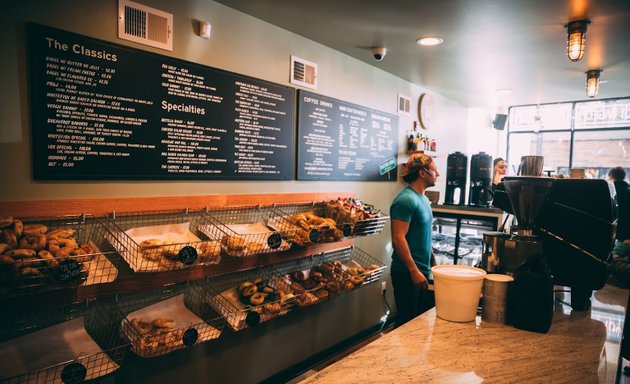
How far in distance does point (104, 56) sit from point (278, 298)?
171 centimetres

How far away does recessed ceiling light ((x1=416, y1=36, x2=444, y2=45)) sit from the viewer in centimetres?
305

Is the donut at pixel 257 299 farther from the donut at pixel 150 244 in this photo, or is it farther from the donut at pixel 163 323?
the donut at pixel 150 244

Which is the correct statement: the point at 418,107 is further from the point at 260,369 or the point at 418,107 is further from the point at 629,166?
the point at 629,166

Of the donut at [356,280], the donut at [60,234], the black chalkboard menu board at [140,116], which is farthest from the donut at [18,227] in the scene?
the donut at [356,280]

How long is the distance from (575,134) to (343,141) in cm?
527

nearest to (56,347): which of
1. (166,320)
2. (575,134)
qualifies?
(166,320)

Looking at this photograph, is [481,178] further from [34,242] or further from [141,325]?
[34,242]

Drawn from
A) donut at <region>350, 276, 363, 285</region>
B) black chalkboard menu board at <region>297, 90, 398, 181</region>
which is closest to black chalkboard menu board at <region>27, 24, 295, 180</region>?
black chalkboard menu board at <region>297, 90, 398, 181</region>

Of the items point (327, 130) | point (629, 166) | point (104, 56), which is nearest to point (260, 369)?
point (327, 130)

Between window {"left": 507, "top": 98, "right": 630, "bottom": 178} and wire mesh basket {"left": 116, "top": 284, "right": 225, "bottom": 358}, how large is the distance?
5.39m

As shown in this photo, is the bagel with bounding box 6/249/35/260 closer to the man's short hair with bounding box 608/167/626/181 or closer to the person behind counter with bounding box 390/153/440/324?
the person behind counter with bounding box 390/153/440/324

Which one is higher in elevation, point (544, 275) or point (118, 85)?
point (118, 85)

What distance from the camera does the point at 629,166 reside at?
629 centimetres

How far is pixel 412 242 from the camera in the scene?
9.91 feet
